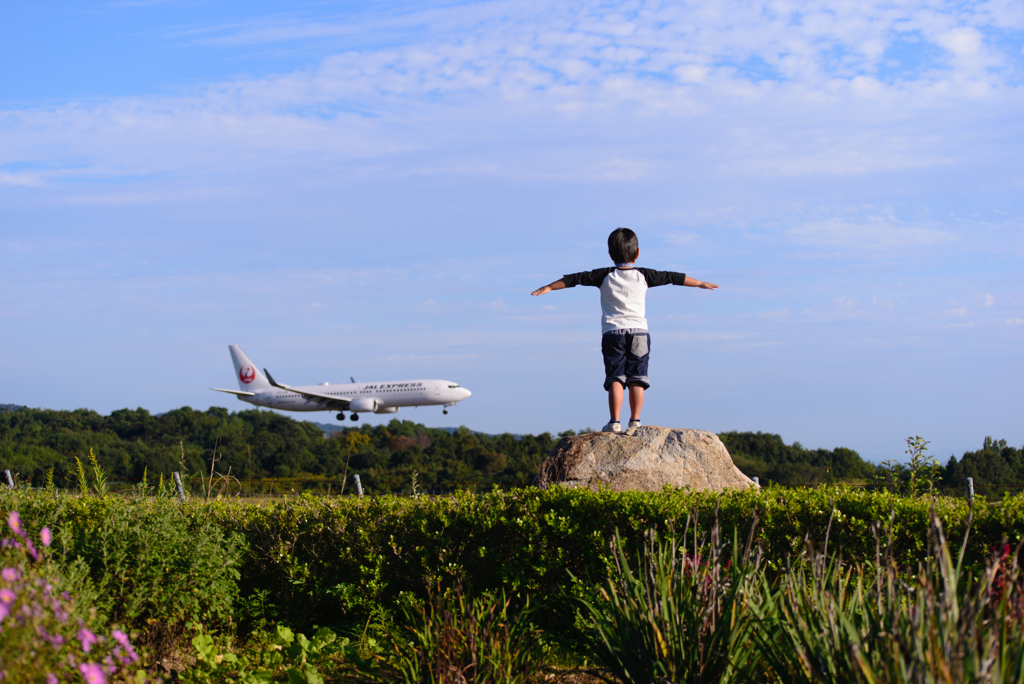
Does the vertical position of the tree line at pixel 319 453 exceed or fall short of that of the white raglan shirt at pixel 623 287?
it falls short

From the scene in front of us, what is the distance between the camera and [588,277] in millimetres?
7238

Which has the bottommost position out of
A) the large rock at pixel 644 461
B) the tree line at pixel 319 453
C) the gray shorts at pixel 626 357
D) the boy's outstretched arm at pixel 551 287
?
the tree line at pixel 319 453

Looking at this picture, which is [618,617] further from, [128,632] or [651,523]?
[128,632]

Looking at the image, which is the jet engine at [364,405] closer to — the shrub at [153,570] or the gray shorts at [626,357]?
the gray shorts at [626,357]

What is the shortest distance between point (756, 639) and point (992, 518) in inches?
95.3

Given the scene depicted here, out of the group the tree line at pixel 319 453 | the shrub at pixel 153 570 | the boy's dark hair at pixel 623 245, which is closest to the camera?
the shrub at pixel 153 570

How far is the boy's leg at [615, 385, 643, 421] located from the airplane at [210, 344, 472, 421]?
44.6m

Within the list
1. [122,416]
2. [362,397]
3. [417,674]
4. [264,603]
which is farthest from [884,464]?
[122,416]

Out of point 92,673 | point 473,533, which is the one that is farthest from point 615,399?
point 92,673

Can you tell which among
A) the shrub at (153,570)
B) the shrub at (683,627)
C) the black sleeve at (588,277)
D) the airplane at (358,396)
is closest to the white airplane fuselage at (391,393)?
the airplane at (358,396)

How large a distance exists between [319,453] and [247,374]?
18.9 m

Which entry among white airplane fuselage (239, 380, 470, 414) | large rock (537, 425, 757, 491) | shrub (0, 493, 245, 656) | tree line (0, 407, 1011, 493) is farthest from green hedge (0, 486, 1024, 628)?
white airplane fuselage (239, 380, 470, 414)

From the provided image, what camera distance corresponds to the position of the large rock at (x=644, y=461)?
21.1 ft

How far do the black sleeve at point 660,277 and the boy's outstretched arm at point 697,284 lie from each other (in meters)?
0.04
